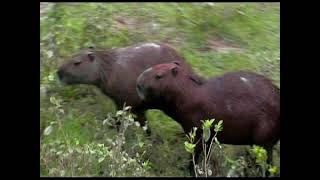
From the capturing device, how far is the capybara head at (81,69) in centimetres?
669

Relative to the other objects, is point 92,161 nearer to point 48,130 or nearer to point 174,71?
point 48,130

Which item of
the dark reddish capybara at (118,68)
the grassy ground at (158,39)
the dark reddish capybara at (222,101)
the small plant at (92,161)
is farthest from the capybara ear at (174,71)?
the grassy ground at (158,39)

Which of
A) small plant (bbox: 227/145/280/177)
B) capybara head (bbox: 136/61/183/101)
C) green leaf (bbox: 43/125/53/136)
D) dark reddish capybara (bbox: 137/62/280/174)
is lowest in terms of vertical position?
small plant (bbox: 227/145/280/177)

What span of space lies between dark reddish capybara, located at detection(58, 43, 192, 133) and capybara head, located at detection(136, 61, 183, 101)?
16.4 inches

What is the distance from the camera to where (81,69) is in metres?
6.69

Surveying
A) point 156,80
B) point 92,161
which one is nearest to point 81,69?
point 156,80

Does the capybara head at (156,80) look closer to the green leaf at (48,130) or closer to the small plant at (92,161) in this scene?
the small plant at (92,161)

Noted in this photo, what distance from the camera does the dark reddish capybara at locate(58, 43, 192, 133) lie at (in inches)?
259

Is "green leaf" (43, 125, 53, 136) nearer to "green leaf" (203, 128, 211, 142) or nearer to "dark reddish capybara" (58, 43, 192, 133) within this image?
"dark reddish capybara" (58, 43, 192, 133)

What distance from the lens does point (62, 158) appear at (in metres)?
5.62

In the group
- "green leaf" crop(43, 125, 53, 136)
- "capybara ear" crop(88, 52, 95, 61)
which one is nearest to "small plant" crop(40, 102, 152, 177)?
"green leaf" crop(43, 125, 53, 136)

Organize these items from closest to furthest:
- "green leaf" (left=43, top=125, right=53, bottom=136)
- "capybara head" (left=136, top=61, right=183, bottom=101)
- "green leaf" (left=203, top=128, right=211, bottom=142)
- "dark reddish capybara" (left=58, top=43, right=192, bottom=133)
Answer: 1. "green leaf" (left=203, top=128, right=211, bottom=142)
2. "capybara head" (left=136, top=61, right=183, bottom=101)
3. "green leaf" (left=43, top=125, right=53, bottom=136)
4. "dark reddish capybara" (left=58, top=43, right=192, bottom=133)

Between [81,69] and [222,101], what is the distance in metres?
1.43

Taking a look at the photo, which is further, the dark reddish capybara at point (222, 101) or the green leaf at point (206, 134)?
the dark reddish capybara at point (222, 101)
